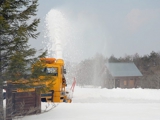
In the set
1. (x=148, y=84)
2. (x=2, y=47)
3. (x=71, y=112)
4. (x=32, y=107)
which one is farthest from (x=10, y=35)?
Result: (x=148, y=84)

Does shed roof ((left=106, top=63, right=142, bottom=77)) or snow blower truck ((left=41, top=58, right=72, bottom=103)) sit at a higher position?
shed roof ((left=106, top=63, right=142, bottom=77))

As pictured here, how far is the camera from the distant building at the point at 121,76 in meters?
46.8

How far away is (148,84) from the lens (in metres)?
44.4

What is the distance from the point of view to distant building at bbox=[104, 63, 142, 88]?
46.8m

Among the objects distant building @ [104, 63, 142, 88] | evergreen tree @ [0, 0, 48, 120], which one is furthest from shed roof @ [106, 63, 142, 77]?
evergreen tree @ [0, 0, 48, 120]

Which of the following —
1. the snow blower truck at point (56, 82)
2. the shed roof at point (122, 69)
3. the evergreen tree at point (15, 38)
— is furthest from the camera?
the shed roof at point (122, 69)

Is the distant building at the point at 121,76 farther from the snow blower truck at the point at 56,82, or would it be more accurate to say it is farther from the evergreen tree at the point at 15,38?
the evergreen tree at the point at 15,38

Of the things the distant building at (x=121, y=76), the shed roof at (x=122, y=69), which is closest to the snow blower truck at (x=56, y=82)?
the distant building at (x=121, y=76)

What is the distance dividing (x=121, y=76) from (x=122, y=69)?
1.88 meters

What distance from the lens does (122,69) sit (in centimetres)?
4806

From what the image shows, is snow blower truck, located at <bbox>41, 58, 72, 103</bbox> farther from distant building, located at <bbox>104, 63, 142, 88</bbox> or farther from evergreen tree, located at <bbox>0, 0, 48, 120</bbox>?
distant building, located at <bbox>104, 63, 142, 88</bbox>

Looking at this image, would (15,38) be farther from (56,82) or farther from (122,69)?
(122,69)

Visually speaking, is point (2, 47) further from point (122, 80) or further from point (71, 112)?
point (122, 80)

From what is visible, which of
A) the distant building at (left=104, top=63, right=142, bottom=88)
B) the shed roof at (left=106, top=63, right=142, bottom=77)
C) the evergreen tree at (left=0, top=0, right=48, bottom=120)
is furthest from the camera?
the shed roof at (left=106, top=63, right=142, bottom=77)
